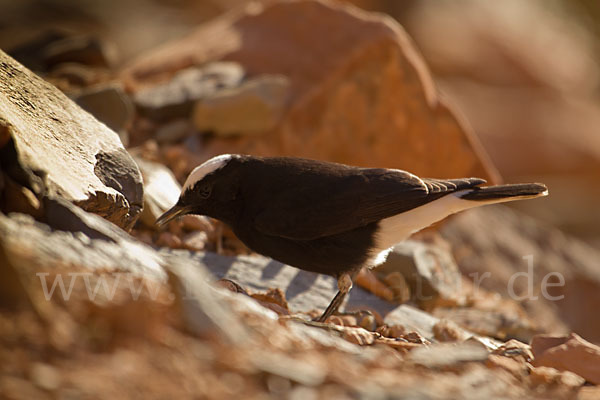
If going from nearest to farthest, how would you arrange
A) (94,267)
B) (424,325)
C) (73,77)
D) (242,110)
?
(94,267) → (424,325) → (242,110) → (73,77)

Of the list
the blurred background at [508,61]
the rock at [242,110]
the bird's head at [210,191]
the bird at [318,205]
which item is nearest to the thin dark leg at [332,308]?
the bird at [318,205]

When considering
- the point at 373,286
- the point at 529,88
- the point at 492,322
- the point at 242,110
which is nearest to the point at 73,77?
the point at 242,110

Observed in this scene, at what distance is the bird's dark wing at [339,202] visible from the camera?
14.9ft

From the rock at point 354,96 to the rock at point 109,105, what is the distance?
3.37 ft

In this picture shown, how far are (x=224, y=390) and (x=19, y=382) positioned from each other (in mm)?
604

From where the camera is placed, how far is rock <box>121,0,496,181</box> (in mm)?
7293

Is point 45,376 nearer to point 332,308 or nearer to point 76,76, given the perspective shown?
point 332,308

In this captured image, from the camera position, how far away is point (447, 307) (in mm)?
6168

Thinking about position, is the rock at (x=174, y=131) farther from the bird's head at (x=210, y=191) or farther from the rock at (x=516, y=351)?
the rock at (x=516, y=351)

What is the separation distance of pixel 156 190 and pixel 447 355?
274 centimetres

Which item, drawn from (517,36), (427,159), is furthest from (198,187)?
(517,36)

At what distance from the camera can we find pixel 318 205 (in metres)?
4.59

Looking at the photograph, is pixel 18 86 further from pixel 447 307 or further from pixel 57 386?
pixel 447 307

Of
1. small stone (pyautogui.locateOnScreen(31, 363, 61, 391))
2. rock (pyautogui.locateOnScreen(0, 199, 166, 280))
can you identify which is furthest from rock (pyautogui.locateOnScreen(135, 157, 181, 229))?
small stone (pyautogui.locateOnScreen(31, 363, 61, 391))
